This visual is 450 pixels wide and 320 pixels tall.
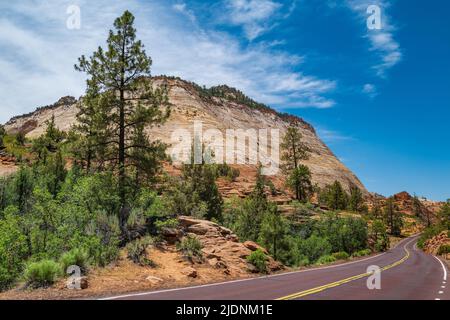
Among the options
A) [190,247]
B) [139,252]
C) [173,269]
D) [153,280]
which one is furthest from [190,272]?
[190,247]

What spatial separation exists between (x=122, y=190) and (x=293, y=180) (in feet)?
145

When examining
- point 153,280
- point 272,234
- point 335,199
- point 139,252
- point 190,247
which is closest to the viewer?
point 153,280

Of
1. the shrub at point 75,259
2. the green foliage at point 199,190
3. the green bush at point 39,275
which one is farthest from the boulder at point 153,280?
the green foliage at point 199,190

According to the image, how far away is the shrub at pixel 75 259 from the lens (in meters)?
13.2

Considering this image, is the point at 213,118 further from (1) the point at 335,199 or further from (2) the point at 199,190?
(2) the point at 199,190

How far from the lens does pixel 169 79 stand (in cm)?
11756

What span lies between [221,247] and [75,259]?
9314 millimetres

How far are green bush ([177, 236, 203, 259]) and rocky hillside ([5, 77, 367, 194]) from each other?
65726 millimetres

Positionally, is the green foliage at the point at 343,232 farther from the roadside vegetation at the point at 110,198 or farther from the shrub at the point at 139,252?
the shrub at the point at 139,252

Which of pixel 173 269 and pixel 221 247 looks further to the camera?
pixel 221 247

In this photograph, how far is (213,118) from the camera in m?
103

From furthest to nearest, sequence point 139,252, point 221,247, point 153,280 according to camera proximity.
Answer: point 221,247 → point 139,252 → point 153,280
